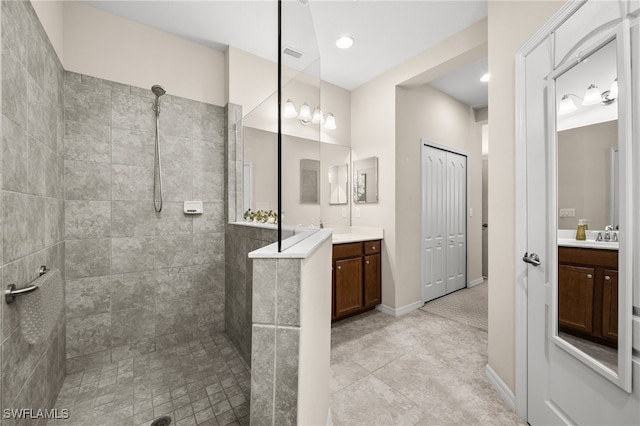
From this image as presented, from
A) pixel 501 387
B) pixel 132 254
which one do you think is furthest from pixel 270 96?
pixel 501 387

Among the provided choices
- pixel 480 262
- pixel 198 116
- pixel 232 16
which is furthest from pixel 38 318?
pixel 480 262

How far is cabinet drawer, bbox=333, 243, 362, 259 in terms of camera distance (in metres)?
2.56

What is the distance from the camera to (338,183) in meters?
3.15

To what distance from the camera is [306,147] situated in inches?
70.4

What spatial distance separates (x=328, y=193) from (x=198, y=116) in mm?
1535

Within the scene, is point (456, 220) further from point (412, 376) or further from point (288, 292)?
point (288, 292)

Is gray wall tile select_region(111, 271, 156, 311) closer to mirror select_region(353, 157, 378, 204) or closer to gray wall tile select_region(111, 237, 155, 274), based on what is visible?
gray wall tile select_region(111, 237, 155, 274)

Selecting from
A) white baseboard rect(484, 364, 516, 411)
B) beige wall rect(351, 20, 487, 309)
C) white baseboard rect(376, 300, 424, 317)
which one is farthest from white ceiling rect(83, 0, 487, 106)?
white baseboard rect(376, 300, 424, 317)

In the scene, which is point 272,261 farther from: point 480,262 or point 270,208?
point 480,262

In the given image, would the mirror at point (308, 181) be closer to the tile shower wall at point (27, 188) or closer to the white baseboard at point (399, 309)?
the tile shower wall at point (27, 188)

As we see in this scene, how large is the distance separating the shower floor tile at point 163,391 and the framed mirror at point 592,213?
1722mm

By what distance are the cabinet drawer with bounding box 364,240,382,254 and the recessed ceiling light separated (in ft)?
6.58

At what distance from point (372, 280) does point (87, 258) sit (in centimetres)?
258

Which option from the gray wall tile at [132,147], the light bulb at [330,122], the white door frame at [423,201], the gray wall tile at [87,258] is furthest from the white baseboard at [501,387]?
the gray wall tile at [132,147]
